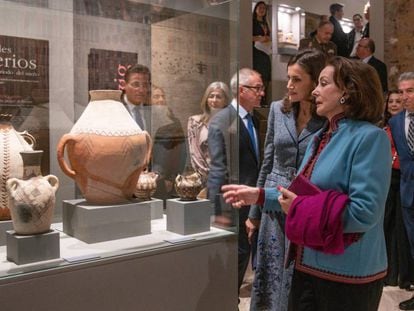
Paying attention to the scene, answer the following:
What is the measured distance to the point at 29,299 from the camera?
4.95 ft

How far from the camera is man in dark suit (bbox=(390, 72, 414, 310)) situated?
3.44 meters

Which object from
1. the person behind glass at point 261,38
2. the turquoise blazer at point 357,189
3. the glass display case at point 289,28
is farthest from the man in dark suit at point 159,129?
the glass display case at point 289,28

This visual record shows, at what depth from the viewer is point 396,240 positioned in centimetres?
376

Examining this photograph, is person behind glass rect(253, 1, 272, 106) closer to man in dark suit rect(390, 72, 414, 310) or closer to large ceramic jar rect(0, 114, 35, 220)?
man in dark suit rect(390, 72, 414, 310)

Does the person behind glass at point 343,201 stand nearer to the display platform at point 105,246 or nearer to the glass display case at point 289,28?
the display platform at point 105,246

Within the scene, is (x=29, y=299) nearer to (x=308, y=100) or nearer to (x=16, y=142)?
(x=16, y=142)

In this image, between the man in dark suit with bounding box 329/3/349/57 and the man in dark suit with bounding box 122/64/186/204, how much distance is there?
3.88 meters

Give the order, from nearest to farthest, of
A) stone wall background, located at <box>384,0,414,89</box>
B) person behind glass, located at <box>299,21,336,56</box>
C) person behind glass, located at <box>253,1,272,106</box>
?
person behind glass, located at <box>253,1,272,106</box>, person behind glass, located at <box>299,21,336,56</box>, stone wall background, located at <box>384,0,414,89</box>

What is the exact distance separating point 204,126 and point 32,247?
94cm

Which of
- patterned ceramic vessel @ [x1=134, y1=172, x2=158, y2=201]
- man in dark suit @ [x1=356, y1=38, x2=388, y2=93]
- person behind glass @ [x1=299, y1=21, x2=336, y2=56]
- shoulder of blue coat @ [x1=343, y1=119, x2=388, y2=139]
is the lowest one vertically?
patterned ceramic vessel @ [x1=134, y1=172, x2=158, y2=201]

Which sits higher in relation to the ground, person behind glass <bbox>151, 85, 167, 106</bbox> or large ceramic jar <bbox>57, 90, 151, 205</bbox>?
person behind glass <bbox>151, 85, 167, 106</bbox>

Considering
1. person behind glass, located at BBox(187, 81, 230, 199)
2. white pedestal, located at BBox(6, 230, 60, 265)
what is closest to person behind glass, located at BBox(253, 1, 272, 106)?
person behind glass, located at BBox(187, 81, 230, 199)

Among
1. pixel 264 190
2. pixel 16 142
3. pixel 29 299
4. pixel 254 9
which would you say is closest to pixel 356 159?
pixel 264 190

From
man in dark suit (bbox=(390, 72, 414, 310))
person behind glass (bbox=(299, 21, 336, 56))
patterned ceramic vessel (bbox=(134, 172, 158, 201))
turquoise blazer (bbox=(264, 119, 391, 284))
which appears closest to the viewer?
turquoise blazer (bbox=(264, 119, 391, 284))
